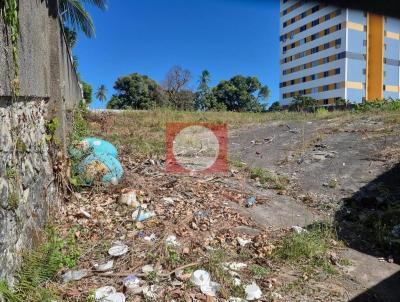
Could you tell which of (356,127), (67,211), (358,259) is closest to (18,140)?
(67,211)

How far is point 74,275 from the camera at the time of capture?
248 cm

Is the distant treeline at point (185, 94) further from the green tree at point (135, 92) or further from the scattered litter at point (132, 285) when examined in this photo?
the scattered litter at point (132, 285)

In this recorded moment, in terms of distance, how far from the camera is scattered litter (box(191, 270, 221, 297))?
2.43 metres

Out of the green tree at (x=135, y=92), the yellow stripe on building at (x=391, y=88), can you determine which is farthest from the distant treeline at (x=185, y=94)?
the yellow stripe on building at (x=391, y=88)

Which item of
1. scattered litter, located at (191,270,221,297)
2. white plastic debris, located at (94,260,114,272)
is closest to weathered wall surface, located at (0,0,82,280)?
white plastic debris, located at (94,260,114,272)

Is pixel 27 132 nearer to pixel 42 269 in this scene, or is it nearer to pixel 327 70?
pixel 42 269

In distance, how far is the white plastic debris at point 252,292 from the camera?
2424 mm

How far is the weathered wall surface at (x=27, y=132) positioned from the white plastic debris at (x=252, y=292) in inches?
60.4

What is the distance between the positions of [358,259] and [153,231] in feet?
5.99

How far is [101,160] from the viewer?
4250 millimetres

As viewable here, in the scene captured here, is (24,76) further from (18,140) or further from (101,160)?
(101,160)

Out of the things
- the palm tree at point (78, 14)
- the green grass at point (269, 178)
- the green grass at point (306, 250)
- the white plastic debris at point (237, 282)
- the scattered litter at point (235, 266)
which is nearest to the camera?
the white plastic debris at point (237, 282)

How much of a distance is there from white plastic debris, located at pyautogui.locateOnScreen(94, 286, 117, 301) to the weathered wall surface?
0.54 m

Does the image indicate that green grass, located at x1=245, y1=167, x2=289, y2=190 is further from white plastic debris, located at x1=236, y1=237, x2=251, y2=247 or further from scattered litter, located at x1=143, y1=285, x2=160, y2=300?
scattered litter, located at x1=143, y1=285, x2=160, y2=300
